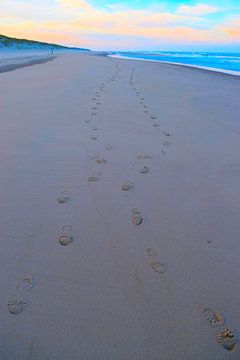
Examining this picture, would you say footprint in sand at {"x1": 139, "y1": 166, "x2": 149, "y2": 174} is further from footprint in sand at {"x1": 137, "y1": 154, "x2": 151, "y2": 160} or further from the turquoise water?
the turquoise water

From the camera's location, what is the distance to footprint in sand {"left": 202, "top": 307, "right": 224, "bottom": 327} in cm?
170

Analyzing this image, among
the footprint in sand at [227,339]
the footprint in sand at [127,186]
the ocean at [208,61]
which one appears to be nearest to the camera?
the footprint in sand at [227,339]

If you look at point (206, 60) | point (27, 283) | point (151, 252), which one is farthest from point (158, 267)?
point (206, 60)

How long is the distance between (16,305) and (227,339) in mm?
1234

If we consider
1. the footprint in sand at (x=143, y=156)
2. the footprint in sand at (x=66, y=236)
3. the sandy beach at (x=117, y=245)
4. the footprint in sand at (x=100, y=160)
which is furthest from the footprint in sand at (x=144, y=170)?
the footprint in sand at (x=66, y=236)

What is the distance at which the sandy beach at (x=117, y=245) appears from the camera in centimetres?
161

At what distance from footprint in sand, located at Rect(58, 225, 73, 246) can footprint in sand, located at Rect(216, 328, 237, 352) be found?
4.01ft

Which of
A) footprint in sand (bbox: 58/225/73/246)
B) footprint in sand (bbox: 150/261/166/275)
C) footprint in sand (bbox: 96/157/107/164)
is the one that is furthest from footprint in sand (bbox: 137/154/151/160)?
footprint in sand (bbox: 150/261/166/275)

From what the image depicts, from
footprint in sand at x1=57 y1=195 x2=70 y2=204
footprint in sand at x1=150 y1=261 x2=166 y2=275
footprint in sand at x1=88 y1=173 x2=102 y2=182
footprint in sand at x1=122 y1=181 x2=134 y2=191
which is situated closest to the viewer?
footprint in sand at x1=150 y1=261 x2=166 y2=275

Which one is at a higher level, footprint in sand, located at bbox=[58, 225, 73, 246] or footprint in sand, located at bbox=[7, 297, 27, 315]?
footprint in sand, located at bbox=[58, 225, 73, 246]

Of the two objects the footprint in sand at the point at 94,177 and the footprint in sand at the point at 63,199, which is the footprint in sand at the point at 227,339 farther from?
the footprint in sand at the point at 94,177

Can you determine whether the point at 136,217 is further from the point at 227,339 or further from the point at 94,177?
the point at 227,339

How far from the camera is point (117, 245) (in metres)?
2.29

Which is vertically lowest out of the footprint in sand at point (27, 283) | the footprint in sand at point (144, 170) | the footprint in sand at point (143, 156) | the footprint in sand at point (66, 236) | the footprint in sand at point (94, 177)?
the footprint in sand at point (27, 283)
